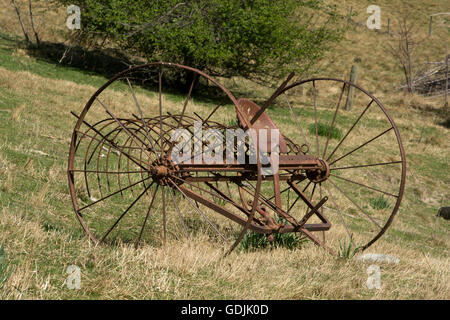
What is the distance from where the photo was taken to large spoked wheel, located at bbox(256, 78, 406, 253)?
16.4ft

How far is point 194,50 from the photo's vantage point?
13.8 metres

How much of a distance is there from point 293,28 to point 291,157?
11106 millimetres

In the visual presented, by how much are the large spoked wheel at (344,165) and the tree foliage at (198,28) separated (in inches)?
80.2

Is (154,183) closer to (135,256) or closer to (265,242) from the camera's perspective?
(265,242)

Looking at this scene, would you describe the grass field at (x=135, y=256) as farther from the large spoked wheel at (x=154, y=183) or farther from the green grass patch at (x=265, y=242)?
the large spoked wheel at (x=154, y=183)

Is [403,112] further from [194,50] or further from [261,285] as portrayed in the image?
[261,285]

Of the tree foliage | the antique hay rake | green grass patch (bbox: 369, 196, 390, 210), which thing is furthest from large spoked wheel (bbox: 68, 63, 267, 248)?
green grass patch (bbox: 369, 196, 390, 210)

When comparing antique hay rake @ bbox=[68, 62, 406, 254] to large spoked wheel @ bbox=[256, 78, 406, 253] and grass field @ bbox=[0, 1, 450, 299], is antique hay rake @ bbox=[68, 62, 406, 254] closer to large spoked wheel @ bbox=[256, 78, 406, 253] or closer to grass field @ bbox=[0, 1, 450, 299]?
large spoked wheel @ bbox=[256, 78, 406, 253]

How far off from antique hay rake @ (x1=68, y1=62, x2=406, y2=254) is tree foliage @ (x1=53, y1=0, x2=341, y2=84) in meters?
1.34

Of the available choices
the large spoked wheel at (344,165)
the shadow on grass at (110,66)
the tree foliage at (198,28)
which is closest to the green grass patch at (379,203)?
the large spoked wheel at (344,165)

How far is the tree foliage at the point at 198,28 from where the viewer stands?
1374 centimetres

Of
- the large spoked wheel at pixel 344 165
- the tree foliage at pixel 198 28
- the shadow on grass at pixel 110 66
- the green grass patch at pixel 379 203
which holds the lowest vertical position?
the green grass patch at pixel 379 203

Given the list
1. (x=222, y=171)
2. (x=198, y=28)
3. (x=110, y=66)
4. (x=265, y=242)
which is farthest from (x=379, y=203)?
(x=110, y=66)
